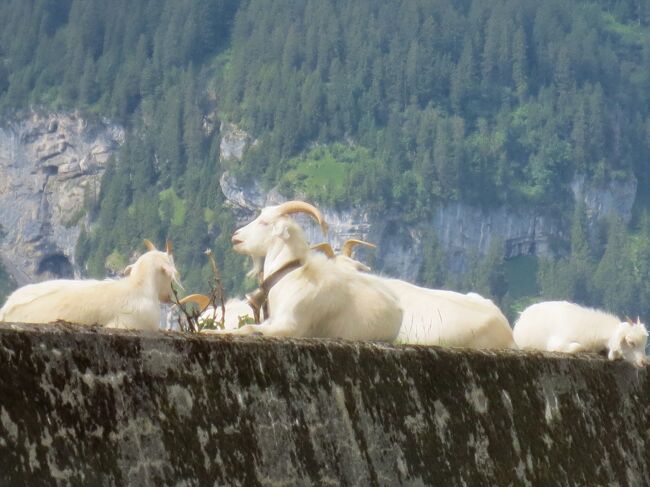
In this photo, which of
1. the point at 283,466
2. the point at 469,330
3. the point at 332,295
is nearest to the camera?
the point at 283,466

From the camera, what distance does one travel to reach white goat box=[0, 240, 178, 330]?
923cm

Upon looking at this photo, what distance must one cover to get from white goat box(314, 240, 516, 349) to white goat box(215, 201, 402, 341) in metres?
1.09

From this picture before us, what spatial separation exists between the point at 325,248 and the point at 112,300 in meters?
2.04

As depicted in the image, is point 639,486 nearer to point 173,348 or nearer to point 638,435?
point 638,435

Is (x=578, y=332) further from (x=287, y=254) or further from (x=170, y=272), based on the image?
(x=170, y=272)

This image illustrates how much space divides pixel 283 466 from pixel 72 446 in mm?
1368

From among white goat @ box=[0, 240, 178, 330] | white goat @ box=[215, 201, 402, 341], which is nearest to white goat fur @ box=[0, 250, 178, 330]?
white goat @ box=[0, 240, 178, 330]

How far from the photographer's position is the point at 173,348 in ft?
22.9

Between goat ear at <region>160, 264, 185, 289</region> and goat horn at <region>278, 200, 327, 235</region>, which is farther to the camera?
goat horn at <region>278, 200, 327, 235</region>

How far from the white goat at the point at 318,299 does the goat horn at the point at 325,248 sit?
0.38 meters

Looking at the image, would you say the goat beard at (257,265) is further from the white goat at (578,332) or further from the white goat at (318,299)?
the white goat at (578,332)

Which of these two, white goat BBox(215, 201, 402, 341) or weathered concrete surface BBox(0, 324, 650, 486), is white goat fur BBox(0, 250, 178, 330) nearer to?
white goat BBox(215, 201, 402, 341)

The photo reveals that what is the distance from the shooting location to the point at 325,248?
11.1 meters

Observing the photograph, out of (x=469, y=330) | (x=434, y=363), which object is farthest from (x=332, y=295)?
(x=469, y=330)
